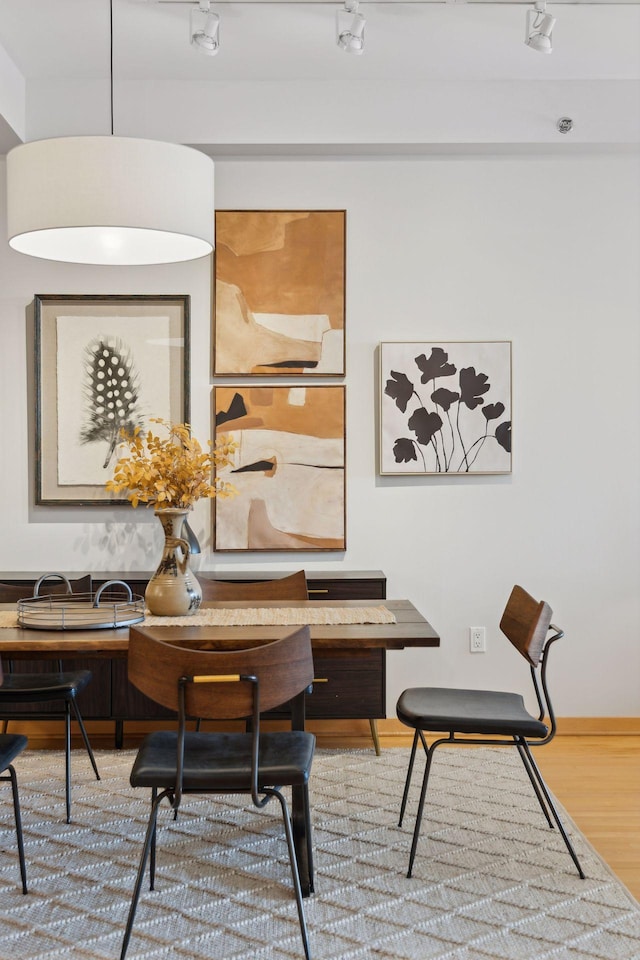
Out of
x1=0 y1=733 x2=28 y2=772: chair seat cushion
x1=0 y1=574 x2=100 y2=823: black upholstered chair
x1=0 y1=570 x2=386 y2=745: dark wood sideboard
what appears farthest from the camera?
x1=0 y1=570 x2=386 y2=745: dark wood sideboard

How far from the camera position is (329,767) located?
3.56 m

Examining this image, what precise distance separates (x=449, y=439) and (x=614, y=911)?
220 centimetres

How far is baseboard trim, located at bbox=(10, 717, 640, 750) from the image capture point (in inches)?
154

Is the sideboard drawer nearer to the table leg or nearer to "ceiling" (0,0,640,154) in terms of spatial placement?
the table leg

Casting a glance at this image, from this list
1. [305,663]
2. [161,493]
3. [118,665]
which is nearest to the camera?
[305,663]

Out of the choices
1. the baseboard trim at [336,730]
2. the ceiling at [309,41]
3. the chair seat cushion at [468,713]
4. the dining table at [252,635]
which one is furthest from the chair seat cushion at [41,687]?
the ceiling at [309,41]

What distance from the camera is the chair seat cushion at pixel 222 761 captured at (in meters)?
2.12

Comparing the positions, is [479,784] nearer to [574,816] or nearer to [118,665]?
[574,816]

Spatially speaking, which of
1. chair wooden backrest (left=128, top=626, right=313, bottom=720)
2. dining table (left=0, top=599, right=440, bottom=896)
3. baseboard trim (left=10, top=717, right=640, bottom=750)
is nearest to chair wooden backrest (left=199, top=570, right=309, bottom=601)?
dining table (left=0, top=599, right=440, bottom=896)

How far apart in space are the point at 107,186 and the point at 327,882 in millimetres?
2049

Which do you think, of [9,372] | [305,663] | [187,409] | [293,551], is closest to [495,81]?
[187,409]

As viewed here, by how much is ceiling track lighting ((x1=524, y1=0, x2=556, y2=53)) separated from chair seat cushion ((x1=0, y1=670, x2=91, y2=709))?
9.61 ft

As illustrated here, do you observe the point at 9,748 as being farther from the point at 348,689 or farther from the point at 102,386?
the point at 102,386

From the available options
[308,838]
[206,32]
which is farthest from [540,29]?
[308,838]
